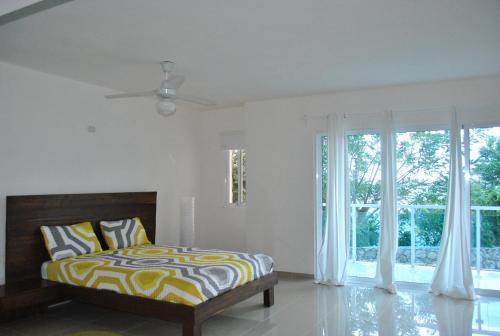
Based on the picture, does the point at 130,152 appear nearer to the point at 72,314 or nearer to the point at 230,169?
the point at 230,169

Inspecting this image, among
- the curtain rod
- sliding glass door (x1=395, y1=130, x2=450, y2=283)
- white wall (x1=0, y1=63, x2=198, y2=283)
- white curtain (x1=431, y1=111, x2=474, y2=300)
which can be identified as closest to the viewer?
white wall (x1=0, y1=63, x2=198, y2=283)

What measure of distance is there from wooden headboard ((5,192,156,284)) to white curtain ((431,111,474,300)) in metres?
3.88

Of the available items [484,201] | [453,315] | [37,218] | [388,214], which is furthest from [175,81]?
[484,201]

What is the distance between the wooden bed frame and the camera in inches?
127

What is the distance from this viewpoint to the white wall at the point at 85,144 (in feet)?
13.2

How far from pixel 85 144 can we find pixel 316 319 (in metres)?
3.21

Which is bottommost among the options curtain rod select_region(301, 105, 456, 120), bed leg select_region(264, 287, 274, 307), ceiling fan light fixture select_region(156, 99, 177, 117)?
bed leg select_region(264, 287, 274, 307)

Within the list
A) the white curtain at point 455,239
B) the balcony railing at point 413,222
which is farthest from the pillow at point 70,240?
the white curtain at point 455,239

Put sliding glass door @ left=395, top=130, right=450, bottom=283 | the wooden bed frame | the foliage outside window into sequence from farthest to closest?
the foliage outside window
sliding glass door @ left=395, top=130, right=450, bottom=283
the wooden bed frame

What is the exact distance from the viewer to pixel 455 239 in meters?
4.59

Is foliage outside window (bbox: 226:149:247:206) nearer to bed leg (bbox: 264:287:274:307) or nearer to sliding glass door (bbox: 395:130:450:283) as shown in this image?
bed leg (bbox: 264:287:274:307)

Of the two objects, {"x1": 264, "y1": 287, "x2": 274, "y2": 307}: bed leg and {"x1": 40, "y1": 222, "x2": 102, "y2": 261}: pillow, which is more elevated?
{"x1": 40, "y1": 222, "x2": 102, "y2": 261}: pillow

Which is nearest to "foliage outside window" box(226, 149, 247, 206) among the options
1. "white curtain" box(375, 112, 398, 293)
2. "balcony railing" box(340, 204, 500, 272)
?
"balcony railing" box(340, 204, 500, 272)

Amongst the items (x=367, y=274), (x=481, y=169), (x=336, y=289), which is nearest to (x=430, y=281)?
(x=367, y=274)
